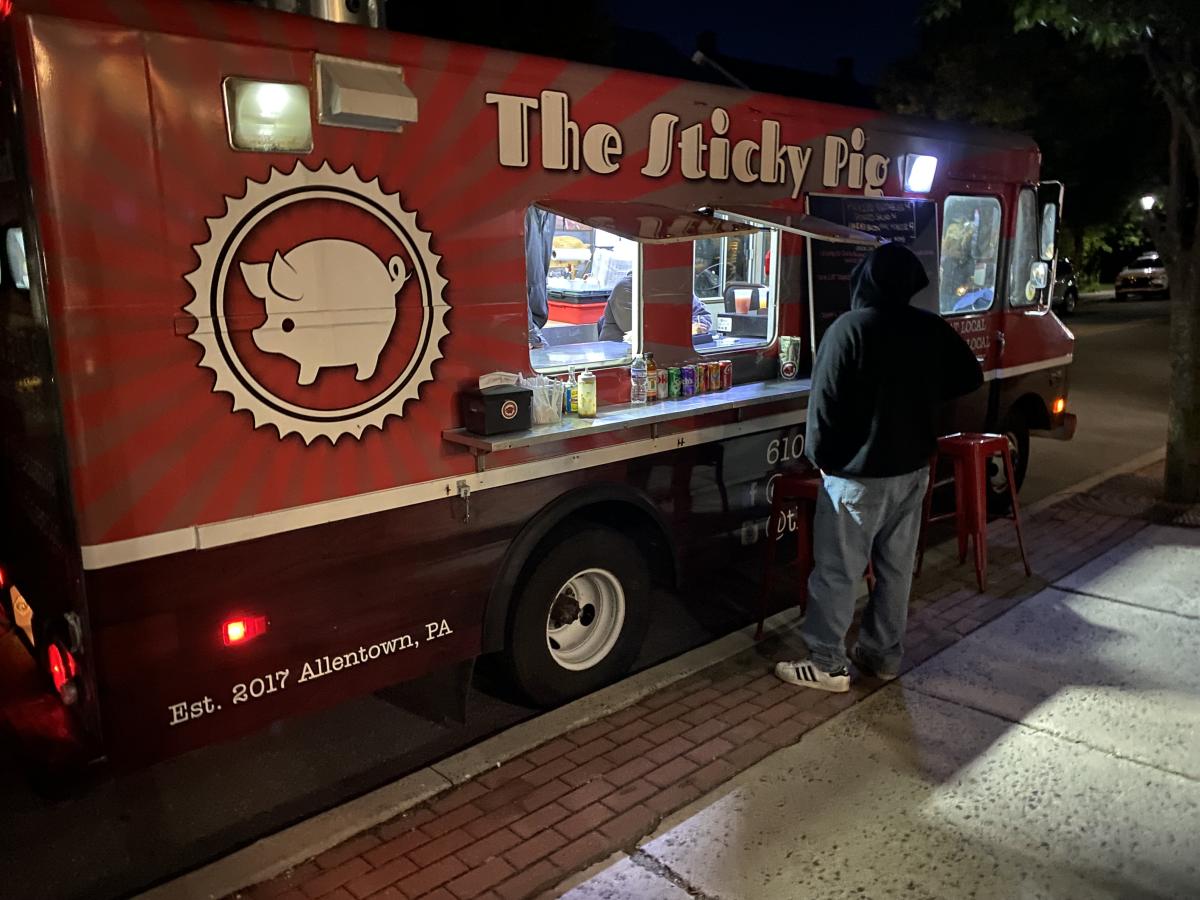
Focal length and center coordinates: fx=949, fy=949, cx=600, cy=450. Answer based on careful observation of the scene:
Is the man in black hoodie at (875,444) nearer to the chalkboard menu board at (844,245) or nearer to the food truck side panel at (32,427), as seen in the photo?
the chalkboard menu board at (844,245)

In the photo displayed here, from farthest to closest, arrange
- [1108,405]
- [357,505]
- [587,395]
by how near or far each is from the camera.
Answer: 1. [1108,405]
2. [587,395]
3. [357,505]

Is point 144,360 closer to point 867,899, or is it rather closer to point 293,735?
point 293,735

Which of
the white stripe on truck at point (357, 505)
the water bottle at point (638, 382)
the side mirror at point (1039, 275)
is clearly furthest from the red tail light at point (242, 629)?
the side mirror at point (1039, 275)

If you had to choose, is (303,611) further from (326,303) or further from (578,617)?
(578,617)

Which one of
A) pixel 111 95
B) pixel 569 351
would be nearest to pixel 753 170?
pixel 569 351

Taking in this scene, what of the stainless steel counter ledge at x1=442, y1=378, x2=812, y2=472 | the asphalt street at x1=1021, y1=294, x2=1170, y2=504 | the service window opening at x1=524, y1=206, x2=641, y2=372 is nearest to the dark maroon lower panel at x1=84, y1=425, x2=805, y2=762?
the stainless steel counter ledge at x1=442, y1=378, x2=812, y2=472

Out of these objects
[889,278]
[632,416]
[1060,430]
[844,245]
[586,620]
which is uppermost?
[844,245]

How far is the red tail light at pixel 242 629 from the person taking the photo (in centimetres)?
321

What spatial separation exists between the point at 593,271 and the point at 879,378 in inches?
78.0

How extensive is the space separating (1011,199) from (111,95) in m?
6.17

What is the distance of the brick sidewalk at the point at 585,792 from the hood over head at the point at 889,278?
1764 mm

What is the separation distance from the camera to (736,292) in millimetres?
5434

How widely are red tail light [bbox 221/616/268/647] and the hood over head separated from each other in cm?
276

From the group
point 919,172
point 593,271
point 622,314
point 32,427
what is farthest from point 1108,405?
point 32,427
